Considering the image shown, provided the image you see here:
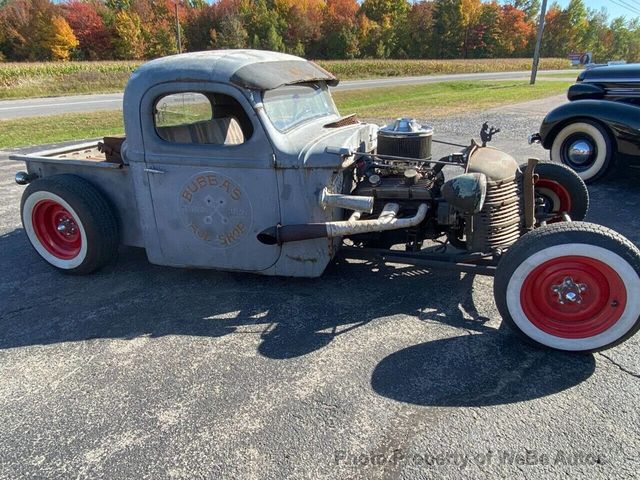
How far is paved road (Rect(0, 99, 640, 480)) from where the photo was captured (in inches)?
86.5

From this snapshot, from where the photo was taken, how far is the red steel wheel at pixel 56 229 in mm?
4254

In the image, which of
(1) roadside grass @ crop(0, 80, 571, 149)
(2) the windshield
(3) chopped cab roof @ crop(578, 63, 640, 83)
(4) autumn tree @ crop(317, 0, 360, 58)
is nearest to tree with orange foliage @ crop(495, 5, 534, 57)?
(4) autumn tree @ crop(317, 0, 360, 58)

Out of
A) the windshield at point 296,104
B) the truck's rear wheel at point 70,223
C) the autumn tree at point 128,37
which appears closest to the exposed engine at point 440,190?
the windshield at point 296,104

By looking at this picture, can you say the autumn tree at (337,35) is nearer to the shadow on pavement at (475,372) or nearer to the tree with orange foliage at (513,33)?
the tree with orange foliage at (513,33)

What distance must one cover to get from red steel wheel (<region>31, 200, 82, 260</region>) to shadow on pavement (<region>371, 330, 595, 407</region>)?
3.06m

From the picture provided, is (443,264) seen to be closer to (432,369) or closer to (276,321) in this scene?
(432,369)

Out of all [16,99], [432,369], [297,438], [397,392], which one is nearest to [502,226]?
[432,369]

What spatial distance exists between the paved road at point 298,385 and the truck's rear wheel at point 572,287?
0.16 meters

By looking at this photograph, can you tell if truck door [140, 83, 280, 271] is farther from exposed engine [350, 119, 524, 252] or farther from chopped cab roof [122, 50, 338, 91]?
exposed engine [350, 119, 524, 252]

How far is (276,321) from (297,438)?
1131 mm

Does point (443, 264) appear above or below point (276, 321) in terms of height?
above

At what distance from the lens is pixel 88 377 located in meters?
2.85

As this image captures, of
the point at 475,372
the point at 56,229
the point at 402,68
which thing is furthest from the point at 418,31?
the point at 475,372

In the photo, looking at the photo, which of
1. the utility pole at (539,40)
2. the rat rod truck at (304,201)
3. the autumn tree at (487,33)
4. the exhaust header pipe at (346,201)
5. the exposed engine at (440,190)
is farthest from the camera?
the autumn tree at (487,33)
